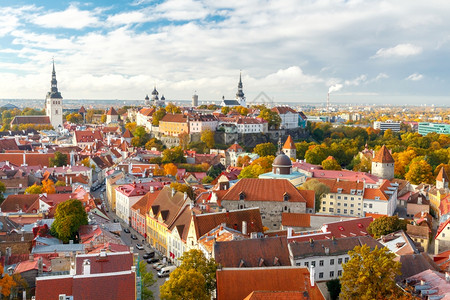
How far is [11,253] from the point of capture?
100 feet

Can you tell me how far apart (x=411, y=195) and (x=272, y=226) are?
78.1 feet

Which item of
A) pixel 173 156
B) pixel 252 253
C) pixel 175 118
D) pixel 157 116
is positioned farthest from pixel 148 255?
pixel 157 116

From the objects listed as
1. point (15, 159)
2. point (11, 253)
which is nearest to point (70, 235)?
point (11, 253)

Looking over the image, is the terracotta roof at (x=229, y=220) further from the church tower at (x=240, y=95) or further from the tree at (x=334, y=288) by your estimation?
the church tower at (x=240, y=95)

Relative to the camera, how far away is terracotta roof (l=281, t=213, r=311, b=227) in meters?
39.1

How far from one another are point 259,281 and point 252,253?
383cm

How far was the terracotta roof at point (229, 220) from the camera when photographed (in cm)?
3378

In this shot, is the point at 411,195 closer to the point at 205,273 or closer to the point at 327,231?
the point at 327,231

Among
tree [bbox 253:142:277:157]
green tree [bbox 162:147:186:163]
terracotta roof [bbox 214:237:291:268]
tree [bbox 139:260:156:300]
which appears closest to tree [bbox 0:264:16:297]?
tree [bbox 139:260:156:300]

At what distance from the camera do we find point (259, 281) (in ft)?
77.5

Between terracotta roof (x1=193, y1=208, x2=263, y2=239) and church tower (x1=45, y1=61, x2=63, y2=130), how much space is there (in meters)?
103

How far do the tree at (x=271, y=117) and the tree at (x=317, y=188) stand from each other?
170 ft

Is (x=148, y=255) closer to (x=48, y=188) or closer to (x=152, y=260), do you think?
(x=152, y=260)

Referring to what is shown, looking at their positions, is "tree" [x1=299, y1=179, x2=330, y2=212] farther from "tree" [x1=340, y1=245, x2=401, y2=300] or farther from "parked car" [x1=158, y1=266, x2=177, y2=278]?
"tree" [x1=340, y1=245, x2=401, y2=300]
